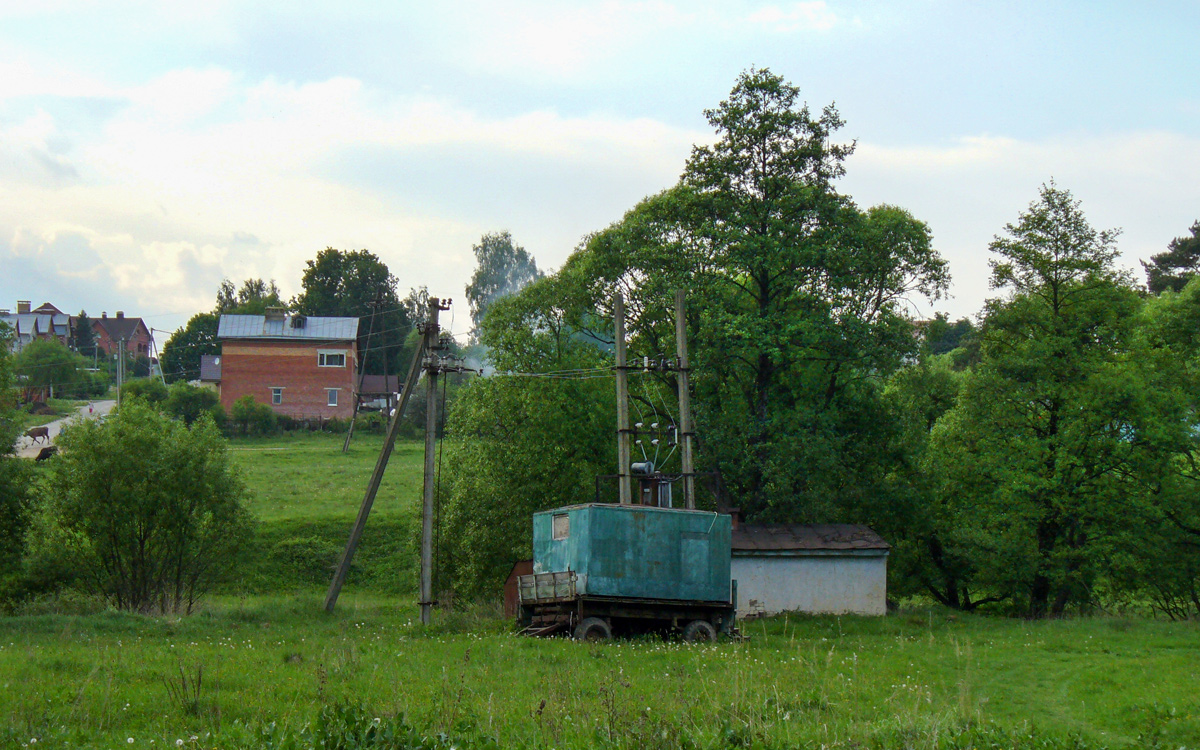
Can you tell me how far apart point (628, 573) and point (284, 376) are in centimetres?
6066

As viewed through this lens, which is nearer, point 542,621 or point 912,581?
point 542,621

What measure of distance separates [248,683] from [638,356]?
22107 mm

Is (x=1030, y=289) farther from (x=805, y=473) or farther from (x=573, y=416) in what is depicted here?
(x=573, y=416)

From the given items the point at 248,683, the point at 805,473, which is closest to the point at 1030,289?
the point at 805,473

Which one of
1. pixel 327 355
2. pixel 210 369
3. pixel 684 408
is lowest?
pixel 684 408

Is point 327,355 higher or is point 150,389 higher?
point 327,355

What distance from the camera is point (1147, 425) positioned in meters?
30.3

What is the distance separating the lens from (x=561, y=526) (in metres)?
23.8

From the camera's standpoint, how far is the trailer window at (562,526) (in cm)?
2353

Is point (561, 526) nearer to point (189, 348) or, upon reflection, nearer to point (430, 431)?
point (430, 431)

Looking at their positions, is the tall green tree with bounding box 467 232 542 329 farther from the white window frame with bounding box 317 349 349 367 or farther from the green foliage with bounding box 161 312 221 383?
the green foliage with bounding box 161 312 221 383

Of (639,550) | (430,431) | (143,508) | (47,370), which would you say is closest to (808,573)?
(639,550)

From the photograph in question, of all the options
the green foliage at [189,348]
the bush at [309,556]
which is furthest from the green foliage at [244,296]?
the bush at [309,556]

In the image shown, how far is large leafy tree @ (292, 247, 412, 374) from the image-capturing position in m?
92.9
